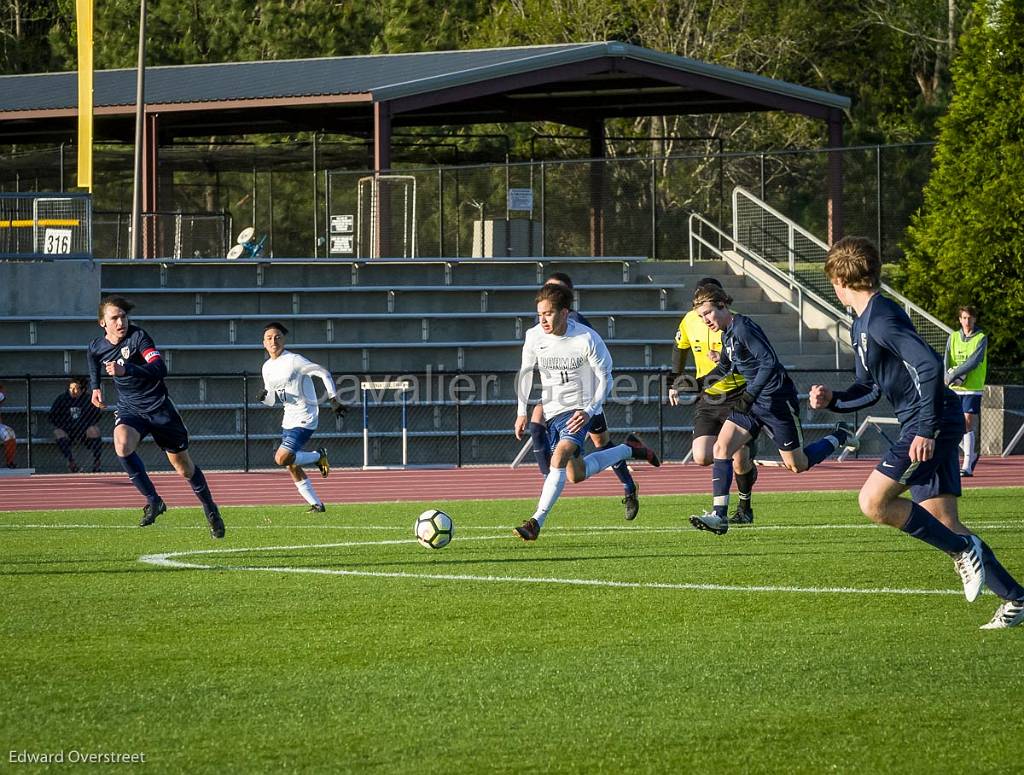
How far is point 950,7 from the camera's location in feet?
149

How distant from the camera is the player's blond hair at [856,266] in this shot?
782 cm

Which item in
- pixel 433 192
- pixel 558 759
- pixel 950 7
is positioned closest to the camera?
pixel 558 759

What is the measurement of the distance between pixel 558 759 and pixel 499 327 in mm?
21802

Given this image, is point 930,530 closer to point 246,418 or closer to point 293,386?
point 293,386

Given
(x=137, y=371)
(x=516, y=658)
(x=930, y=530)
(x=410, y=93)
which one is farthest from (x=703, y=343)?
(x=410, y=93)

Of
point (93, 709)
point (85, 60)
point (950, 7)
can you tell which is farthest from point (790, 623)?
point (950, 7)

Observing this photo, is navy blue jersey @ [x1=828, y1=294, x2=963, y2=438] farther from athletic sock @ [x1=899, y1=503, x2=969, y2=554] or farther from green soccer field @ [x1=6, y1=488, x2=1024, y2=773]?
green soccer field @ [x1=6, y1=488, x2=1024, y2=773]

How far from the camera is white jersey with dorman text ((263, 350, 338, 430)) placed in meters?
16.5

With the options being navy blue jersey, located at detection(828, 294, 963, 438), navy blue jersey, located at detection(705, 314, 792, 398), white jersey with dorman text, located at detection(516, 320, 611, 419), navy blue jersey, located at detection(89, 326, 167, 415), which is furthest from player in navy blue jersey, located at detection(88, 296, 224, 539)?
navy blue jersey, located at detection(828, 294, 963, 438)

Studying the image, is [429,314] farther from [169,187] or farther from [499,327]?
[169,187]

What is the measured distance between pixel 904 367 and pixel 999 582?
3.72 ft

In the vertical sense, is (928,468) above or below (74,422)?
above

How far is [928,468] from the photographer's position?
764 cm

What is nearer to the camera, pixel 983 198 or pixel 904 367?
pixel 904 367
